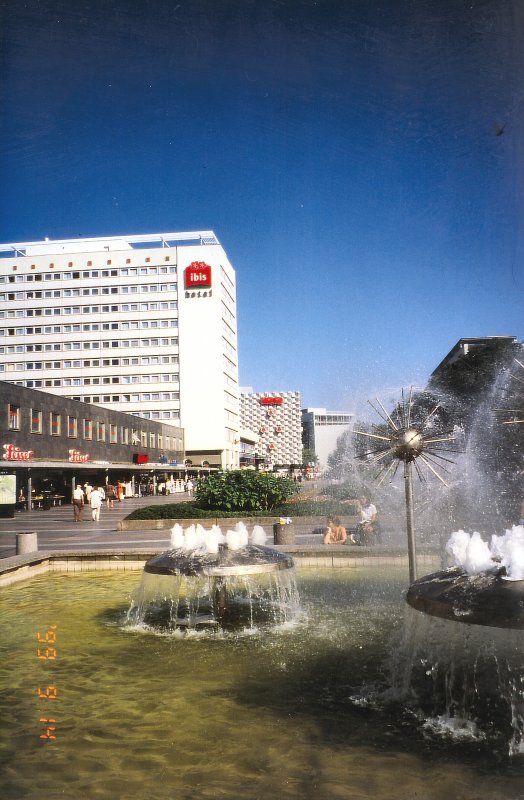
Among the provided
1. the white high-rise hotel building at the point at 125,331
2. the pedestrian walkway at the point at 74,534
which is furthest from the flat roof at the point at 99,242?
the pedestrian walkway at the point at 74,534

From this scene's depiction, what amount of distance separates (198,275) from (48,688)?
76033 mm

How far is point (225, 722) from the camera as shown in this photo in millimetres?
5359

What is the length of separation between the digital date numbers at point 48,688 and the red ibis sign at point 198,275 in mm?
73482

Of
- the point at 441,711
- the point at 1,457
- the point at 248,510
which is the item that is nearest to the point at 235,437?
the point at 1,457

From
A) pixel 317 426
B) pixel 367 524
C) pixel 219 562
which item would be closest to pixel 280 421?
pixel 317 426

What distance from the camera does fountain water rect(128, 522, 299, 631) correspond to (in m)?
8.52

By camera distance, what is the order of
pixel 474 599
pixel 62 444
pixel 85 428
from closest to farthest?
1. pixel 474 599
2. pixel 62 444
3. pixel 85 428

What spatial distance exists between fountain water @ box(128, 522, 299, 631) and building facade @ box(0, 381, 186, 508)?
59.0 ft

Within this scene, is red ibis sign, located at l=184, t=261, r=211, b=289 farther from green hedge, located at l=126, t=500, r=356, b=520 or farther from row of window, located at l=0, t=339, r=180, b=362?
green hedge, located at l=126, t=500, r=356, b=520

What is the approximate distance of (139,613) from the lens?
939 centimetres

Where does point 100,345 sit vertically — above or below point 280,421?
above

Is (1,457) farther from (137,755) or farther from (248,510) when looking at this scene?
(137,755)

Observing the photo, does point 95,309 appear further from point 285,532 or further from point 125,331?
point 285,532

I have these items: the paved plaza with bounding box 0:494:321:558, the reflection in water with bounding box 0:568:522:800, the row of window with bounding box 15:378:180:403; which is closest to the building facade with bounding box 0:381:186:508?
the paved plaza with bounding box 0:494:321:558
